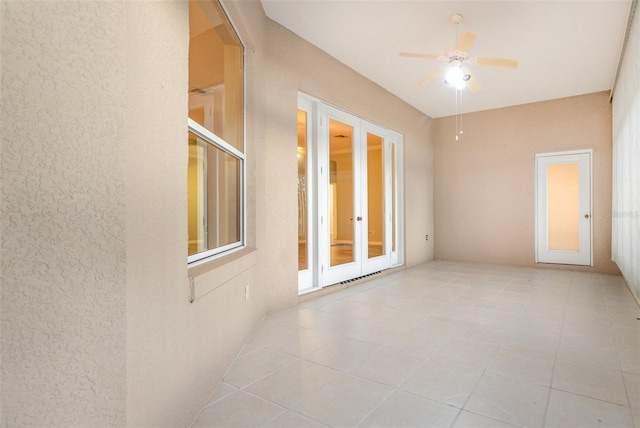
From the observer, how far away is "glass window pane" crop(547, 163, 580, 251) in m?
6.24

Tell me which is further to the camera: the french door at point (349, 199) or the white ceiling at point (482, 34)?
the french door at point (349, 199)

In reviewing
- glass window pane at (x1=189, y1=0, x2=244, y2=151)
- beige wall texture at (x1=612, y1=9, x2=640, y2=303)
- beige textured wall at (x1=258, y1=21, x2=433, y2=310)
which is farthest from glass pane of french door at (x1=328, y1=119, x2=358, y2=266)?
beige wall texture at (x1=612, y1=9, x2=640, y2=303)

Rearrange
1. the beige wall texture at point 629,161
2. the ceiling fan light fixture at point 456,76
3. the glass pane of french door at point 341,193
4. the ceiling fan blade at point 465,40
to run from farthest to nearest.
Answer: the glass pane of french door at point 341,193
the ceiling fan light fixture at point 456,76
the beige wall texture at point 629,161
the ceiling fan blade at point 465,40

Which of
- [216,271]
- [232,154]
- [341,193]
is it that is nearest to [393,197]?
[341,193]

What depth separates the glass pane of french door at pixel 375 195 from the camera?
5582 millimetres

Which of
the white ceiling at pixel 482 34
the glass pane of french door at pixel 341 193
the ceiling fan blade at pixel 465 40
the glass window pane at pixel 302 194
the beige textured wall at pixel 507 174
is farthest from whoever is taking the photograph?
the beige textured wall at pixel 507 174

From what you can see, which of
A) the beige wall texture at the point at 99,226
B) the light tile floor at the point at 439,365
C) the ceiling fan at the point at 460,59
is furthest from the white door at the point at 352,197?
the beige wall texture at the point at 99,226

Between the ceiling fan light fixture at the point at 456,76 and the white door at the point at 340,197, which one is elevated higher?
the ceiling fan light fixture at the point at 456,76

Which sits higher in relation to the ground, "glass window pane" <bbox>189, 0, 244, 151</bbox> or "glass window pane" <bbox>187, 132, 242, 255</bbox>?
"glass window pane" <bbox>189, 0, 244, 151</bbox>

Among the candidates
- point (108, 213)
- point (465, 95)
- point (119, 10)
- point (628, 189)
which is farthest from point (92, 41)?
point (465, 95)

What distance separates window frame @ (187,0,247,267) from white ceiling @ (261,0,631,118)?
863 mm

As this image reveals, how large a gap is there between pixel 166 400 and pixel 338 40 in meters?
3.95

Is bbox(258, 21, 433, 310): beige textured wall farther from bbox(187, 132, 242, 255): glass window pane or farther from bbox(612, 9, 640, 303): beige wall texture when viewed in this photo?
bbox(612, 9, 640, 303): beige wall texture

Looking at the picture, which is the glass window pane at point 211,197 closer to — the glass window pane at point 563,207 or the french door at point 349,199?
the french door at point 349,199
